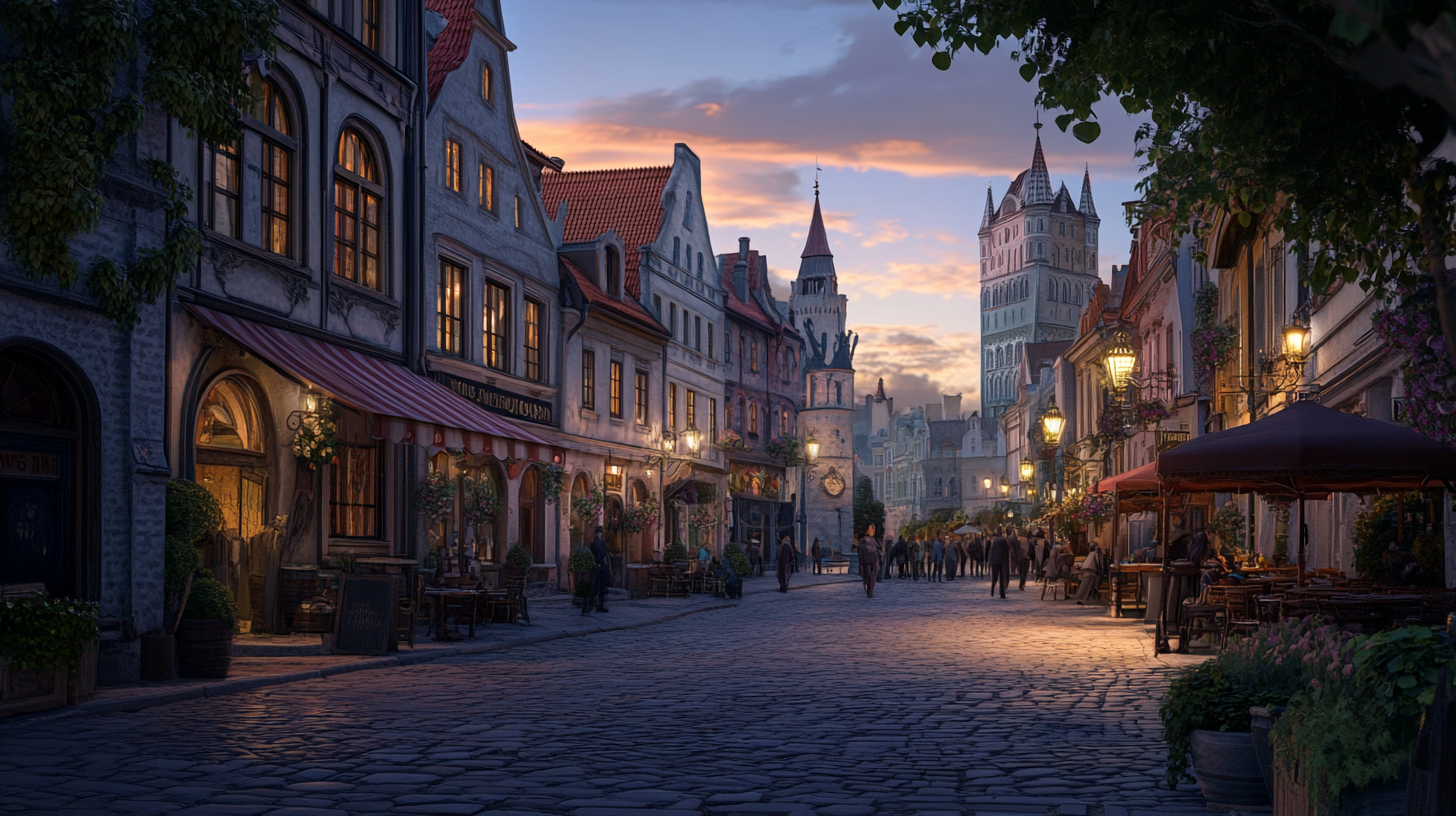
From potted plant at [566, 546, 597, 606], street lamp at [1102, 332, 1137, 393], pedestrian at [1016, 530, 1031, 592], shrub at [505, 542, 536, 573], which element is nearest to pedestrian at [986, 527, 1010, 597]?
pedestrian at [1016, 530, 1031, 592]

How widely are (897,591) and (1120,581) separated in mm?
14950

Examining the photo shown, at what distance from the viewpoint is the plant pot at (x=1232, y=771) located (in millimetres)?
7156

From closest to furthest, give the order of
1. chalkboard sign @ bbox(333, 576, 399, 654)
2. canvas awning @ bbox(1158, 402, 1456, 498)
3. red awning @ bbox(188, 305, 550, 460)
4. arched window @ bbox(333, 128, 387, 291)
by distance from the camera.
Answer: canvas awning @ bbox(1158, 402, 1456, 498)
chalkboard sign @ bbox(333, 576, 399, 654)
red awning @ bbox(188, 305, 550, 460)
arched window @ bbox(333, 128, 387, 291)

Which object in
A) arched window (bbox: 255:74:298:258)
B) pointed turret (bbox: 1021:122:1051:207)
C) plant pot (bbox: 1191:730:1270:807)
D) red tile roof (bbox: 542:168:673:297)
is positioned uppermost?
pointed turret (bbox: 1021:122:1051:207)

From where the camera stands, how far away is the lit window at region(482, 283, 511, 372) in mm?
27750

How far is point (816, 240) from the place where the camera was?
4181 inches

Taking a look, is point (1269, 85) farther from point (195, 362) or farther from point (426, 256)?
point (426, 256)

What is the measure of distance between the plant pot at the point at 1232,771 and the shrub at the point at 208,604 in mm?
10432

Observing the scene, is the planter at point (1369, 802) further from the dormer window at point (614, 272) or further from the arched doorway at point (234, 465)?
the dormer window at point (614, 272)

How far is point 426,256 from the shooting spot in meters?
24.8

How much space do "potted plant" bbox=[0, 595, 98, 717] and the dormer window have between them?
24.3 m

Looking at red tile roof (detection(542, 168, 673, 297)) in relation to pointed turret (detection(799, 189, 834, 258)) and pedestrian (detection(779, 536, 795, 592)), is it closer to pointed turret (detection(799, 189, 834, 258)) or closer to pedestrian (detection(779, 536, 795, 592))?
pedestrian (detection(779, 536, 795, 592))

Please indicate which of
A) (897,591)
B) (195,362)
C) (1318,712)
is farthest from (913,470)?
(1318,712)

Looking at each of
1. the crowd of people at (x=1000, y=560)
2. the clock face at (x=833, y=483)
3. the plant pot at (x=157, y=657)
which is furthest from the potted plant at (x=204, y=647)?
the clock face at (x=833, y=483)
